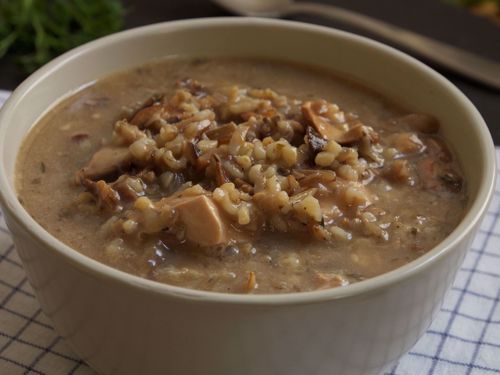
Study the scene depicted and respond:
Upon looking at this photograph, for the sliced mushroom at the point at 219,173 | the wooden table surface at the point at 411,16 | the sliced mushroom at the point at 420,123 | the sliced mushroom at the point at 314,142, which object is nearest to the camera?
the sliced mushroom at the point at 219,173

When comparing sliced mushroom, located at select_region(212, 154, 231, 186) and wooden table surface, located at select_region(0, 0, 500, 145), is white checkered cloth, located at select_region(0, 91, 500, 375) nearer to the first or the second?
sliced mushroom, located at select_region(212, 154, 231, 186)

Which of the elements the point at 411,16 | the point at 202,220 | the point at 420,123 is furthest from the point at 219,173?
the point at 411,16

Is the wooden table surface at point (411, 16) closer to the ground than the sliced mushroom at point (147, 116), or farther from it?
closer to the ground

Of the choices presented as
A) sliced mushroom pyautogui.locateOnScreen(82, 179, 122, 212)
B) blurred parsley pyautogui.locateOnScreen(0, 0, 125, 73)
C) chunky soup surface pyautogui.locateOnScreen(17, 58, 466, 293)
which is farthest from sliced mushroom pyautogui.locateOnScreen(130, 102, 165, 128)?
blurred parsley pyautogui.locateOnScreen(0, 0, 125, 73)

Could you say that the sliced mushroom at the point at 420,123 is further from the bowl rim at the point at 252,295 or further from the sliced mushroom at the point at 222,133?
the sliced mushroom at the point at 222,133

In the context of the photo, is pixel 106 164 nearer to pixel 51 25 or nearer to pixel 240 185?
pixel 240 185

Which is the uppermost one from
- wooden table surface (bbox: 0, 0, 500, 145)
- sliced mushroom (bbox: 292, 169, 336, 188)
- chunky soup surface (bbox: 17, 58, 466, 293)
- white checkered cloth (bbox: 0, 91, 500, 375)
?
sliced mushroom (bbox: 292, 169, 336, 188)

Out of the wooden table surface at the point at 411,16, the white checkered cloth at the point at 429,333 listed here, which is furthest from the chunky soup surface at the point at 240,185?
the wooden table surface at the point at 411,16

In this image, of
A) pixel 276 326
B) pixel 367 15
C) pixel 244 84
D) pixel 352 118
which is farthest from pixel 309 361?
pixel 367 15
